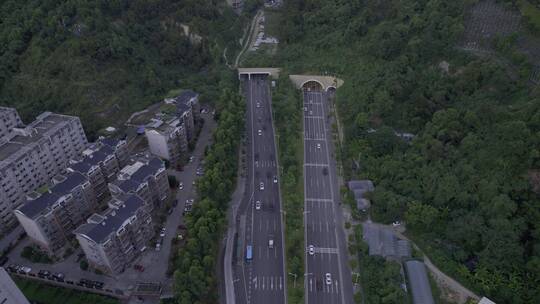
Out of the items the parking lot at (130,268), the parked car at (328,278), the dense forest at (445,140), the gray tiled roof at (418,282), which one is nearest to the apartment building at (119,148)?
the parking lot at (130,268)

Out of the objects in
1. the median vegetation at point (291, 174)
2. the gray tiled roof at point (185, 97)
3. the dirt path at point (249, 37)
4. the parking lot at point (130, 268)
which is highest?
the dirt path at point (249, 37)

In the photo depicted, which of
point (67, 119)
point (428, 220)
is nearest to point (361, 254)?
point (428, 220)

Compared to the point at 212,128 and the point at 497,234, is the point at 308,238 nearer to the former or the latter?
the point at 497,234

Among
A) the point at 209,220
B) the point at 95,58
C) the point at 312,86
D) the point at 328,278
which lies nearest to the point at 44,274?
the point at 209,220

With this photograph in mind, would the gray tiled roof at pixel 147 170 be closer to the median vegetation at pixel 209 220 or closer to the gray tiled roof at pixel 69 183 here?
the median vegetation at pixel 209 220

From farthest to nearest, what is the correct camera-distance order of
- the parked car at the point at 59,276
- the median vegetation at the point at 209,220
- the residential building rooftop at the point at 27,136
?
the residential building rooftop at the point at 27,136
the parked car at the point at 59,276
the median vegetation at the point at 209,220

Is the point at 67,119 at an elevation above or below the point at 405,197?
above
